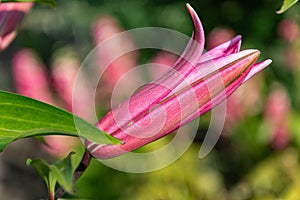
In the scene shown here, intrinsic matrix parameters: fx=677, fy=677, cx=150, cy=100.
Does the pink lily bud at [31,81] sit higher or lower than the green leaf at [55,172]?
lower

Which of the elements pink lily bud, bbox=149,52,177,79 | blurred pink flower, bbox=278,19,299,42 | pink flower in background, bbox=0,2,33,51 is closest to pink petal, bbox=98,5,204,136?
pink flower in background, bbox=0,2,33,51

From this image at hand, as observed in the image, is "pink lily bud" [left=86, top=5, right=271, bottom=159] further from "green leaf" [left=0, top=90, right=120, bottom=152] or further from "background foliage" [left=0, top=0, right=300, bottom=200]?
"background foliage" [left=0, top=0, right=300, bottom=200]

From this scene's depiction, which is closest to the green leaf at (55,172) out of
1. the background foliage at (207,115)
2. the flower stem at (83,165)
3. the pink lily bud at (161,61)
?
the flower stem at (83,165)

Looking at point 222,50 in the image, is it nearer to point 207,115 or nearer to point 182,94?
point 182,94

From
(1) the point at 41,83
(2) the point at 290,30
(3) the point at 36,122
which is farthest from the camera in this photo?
(2) the point at 290,30

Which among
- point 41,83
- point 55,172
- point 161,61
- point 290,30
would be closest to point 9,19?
point 55,172

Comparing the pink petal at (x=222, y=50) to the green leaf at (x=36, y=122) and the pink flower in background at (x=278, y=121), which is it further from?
the pink flower in background at (x=278, y=121)

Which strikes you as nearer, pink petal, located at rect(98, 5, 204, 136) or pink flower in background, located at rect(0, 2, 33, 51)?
pink petal, located at rect(98, 5, 204, 136)
